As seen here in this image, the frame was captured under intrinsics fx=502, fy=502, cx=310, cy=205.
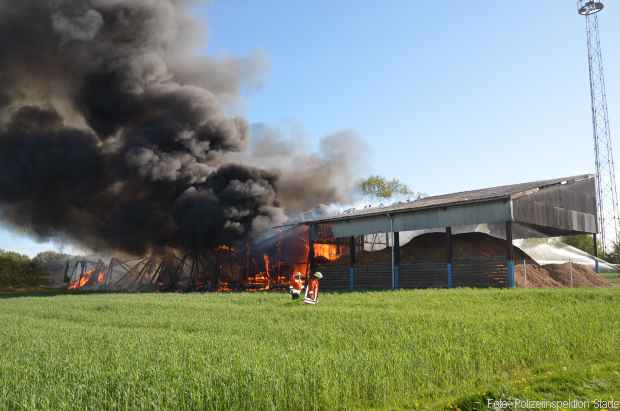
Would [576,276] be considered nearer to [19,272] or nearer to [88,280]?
[88,280]

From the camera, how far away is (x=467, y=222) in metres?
24.5

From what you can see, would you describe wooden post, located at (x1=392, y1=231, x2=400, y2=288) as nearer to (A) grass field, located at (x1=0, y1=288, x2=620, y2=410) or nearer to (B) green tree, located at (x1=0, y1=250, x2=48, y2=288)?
(A) grass field, located at (x1=0, y1=288, x2=620, y2=410)

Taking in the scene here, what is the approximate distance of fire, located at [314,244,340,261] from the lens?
3291 centimetres

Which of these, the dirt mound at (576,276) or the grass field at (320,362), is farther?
the dirt mound at (576,276)

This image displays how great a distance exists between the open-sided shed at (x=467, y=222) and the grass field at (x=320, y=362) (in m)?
11.3

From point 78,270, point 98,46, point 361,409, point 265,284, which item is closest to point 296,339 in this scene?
point 361,409

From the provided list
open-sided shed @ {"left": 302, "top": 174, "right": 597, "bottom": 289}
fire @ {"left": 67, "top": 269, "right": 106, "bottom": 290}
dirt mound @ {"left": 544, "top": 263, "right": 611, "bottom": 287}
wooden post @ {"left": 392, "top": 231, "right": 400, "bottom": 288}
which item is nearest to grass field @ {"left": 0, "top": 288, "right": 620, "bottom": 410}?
open-sided shed @ {"left": 302, "top": 174, "right": 597, "bottom": 289}

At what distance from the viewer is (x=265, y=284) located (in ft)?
104

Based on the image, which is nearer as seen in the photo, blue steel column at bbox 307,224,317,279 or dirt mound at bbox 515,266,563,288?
dirt mound at bbox 515,266,563,288

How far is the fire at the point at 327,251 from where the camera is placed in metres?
32.9

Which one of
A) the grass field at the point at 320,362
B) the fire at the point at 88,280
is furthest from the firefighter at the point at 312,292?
the fire at the point at 88,280

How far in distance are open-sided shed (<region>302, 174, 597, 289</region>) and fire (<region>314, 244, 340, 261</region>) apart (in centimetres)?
78

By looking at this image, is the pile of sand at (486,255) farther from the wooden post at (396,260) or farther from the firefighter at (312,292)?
the firefighter at (312,292)

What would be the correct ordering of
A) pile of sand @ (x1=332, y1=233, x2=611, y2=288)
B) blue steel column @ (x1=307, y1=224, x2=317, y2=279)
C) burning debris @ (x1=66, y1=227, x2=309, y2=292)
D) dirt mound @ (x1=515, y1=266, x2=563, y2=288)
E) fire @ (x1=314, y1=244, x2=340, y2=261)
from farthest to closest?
fire @ (x1=314, y1=244, x2=340, y2=261) < burning debris @ (x1=66, y1=227, x2=309, y2=292) < blue steel column @ (x1=307, y1=224, x2=317, y2=279) < pile of sand @ (x1=332, y1=233, x2=611, y2=288) < dirt mound @ (x1=515, y1=266, x2=563, y2=288)
